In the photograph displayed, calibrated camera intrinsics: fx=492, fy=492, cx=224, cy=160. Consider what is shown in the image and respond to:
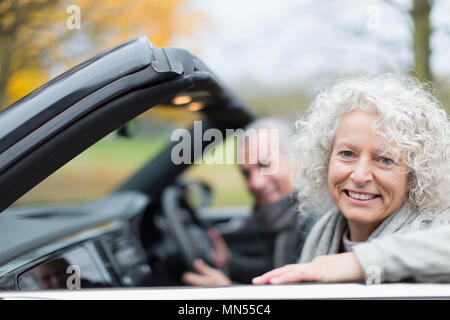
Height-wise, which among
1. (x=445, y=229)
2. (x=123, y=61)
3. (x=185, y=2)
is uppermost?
(x=185, y=2)

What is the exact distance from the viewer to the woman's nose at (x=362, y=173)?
3.61ft

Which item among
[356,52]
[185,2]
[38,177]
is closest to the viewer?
[38,177]

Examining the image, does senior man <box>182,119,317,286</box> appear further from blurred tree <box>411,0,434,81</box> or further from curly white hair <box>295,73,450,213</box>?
curly white hair <box>295,73,450,213</box>

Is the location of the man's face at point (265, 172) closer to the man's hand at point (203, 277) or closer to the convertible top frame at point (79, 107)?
the man's hand at point (203, 277)

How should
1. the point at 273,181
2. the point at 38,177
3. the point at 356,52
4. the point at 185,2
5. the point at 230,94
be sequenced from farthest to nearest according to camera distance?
the point at 185,2 < the point at 356,52 < the point at 273,181 < the point at 230,94 < the point at 38,177

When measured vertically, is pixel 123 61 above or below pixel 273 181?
below

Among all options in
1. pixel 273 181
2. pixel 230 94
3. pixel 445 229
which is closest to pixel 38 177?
pixel 445 229

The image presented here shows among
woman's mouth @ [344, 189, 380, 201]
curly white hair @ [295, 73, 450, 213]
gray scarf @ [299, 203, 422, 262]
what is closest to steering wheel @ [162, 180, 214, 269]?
gray scarf @ [299, 203, 422, 262]

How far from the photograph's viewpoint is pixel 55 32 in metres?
2.85

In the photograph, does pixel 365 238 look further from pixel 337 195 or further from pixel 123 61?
pixel 123 61
